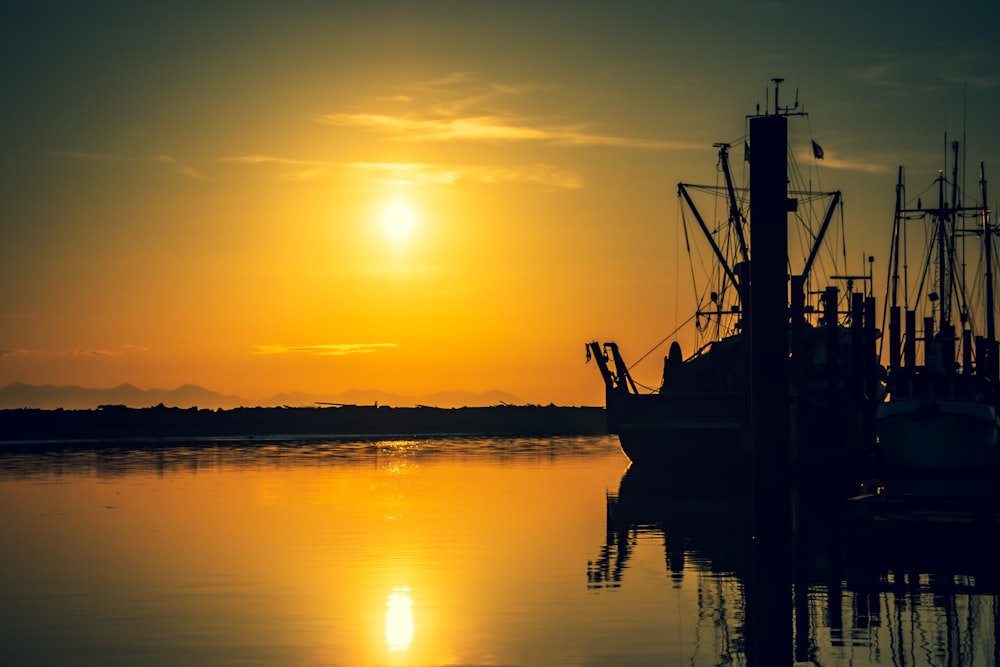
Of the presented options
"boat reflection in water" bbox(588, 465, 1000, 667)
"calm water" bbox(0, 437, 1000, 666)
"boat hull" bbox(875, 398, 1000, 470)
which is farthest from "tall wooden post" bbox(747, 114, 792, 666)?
"boat hull" bbox(875, 398, 1000, 470)

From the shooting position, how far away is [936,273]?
91812 mm

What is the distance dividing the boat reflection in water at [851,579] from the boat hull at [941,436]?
2459cm

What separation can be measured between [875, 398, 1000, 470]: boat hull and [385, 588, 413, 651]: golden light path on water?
47723 mm

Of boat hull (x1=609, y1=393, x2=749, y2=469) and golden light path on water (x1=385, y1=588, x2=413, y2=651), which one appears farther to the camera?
boat hull (x1=609, y1=393, x2=749, y2=469)

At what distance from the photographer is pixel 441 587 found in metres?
31.2

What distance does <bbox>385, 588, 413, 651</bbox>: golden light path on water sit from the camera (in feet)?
79.8

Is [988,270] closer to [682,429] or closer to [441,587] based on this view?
[682,429]

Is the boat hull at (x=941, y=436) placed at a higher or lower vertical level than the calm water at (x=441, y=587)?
higher

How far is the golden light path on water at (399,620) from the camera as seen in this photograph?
2433cm

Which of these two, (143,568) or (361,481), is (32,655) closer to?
(143,568)

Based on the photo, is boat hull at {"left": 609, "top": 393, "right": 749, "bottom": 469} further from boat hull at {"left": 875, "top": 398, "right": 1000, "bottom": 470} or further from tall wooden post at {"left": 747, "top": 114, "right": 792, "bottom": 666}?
tall wooden post at {"left": 747, "top": 114, "right": 792, "bottom": 666}

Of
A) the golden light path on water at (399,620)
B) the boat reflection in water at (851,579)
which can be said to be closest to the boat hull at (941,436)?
the boat reflection in water at (851,579)

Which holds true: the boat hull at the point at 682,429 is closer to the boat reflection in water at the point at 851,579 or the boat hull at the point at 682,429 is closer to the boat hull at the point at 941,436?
the boat hull at the point at 941,436

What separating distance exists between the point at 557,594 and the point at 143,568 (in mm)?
11918
